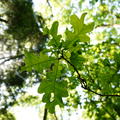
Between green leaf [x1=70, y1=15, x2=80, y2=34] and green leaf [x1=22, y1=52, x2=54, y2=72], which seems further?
green leaf [x1=22, y1=52, x2=54, y2=72]

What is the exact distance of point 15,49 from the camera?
12078 millimetres

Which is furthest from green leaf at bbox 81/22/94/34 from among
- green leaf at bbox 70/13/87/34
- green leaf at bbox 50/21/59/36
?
green leaf at bbox 50/21/59/36

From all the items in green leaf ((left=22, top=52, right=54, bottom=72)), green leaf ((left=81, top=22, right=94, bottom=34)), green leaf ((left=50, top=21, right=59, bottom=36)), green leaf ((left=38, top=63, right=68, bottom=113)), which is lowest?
green leaf ((left=38, top=63, right=68, bottom=113))

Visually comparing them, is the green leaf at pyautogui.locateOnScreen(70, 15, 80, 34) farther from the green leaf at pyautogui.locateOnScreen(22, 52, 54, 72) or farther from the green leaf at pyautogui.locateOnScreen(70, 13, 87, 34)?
the green leaf at pyautogui.locateOnScreen(22, 52, 54, 72)

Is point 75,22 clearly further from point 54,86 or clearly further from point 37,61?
A: point 54,86

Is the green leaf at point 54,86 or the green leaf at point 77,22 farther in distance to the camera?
the green leaf at point 54,86

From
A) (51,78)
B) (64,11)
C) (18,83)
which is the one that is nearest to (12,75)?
(18,83)

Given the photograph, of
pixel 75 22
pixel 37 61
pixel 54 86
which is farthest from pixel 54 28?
pixel 54 86

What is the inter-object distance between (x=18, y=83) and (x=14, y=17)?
3235 millimetres

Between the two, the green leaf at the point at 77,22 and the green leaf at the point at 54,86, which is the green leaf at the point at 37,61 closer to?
the green leaf at the point at 54,86

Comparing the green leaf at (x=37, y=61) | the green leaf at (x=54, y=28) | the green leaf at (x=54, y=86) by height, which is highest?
the green leaf at (x=54, y=28)

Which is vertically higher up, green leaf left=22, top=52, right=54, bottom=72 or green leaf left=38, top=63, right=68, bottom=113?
green leaf left=22, top=52, right=54, bottom=72

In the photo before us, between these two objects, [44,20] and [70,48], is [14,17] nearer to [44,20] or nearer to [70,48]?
[44,20]

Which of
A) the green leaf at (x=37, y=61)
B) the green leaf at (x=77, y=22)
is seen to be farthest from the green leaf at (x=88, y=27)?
the green leaf at (x=37, y=61)
